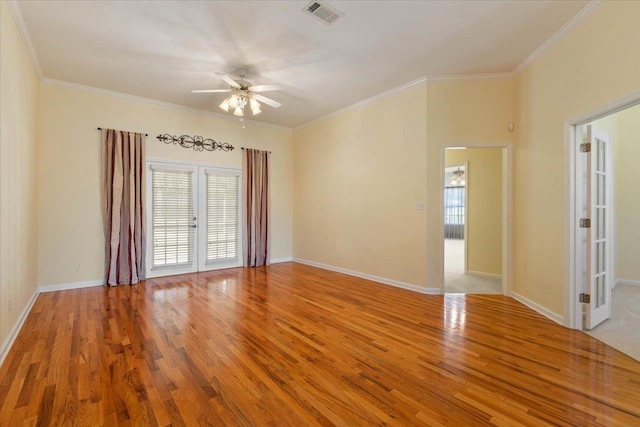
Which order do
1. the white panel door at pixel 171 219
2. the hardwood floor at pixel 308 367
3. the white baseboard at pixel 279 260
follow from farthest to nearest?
the white baseboard at pixel 279 260 → the white panel door at pixel 171 219 → the hardwood floor at pixel 308 367

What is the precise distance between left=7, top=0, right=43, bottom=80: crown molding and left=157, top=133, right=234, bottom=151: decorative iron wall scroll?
1.77 m

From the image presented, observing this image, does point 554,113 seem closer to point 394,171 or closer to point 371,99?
point 394,171

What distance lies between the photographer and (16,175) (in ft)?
9.84

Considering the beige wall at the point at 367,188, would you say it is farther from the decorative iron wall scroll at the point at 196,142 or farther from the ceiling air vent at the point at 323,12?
the ceiling air vent at the point at 323,12

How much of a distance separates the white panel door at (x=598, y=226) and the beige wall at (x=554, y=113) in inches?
8.3

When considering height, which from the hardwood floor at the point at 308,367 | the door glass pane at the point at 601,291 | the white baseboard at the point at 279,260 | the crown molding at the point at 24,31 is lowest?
the hardwood floor at the point at 308,367

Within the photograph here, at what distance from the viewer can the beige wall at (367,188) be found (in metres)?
4.53

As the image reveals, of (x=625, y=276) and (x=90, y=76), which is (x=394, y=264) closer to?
Result: (x=625, y=276)

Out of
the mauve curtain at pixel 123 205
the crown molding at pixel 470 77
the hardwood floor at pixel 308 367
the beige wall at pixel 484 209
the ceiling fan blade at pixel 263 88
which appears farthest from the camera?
the beige wall at pixel 484 209

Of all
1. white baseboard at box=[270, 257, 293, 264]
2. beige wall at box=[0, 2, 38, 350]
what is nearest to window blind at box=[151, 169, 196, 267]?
beige wall at box=[0, 2, 38, 350]

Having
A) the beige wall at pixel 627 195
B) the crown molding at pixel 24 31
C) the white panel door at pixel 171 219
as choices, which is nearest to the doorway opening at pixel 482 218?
the beige wall at pixel 627 195

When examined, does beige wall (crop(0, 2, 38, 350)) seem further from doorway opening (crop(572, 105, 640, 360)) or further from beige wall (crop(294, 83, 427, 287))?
doorway opening (crop(572, 105, 640, 360))

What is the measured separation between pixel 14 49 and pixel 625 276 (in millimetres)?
9111

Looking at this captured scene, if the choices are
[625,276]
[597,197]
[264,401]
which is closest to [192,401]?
[264,401]
